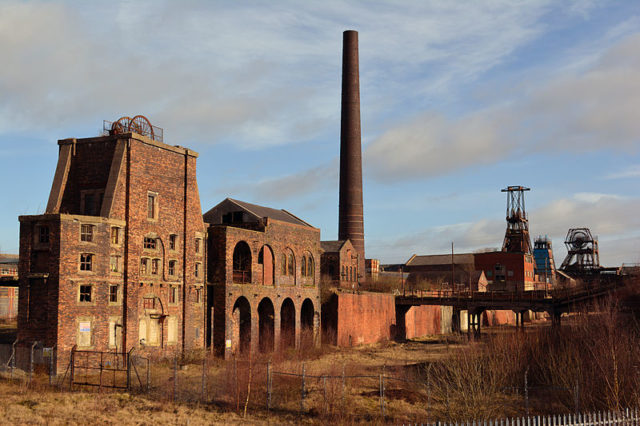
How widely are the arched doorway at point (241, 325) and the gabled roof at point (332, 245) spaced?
23704 millimetres

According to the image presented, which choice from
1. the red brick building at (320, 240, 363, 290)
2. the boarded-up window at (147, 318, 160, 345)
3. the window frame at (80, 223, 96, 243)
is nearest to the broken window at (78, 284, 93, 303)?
the window frame at (80, 223, 96, 243)

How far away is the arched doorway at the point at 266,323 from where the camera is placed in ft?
156

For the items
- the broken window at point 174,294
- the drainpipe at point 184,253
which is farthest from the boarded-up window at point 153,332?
the drainpipe at point 184,253

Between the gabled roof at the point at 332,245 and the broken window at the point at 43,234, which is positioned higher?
the gabled roof at the point at 332,245

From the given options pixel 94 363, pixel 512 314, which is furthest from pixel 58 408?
pixel 512 314

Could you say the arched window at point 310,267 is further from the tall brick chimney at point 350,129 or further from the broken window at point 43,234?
the broken window at point 43,234

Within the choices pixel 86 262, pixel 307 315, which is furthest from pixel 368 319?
pixel 86 262

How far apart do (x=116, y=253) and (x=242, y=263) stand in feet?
37.3

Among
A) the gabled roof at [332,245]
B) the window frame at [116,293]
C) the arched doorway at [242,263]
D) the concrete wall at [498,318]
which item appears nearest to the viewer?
the window frame at [116,293]

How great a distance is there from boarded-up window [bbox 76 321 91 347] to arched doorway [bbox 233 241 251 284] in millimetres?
12203

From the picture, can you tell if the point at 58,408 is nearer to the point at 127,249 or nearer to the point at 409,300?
the point at 127,249

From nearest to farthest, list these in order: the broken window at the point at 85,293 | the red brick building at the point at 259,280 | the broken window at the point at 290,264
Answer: the broken window at the point at 85,293, the red brick building at the point at 259,280, the broken window at the point at 290,264

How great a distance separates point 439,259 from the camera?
10650 cm

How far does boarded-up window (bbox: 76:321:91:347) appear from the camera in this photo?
3428 centimetres
